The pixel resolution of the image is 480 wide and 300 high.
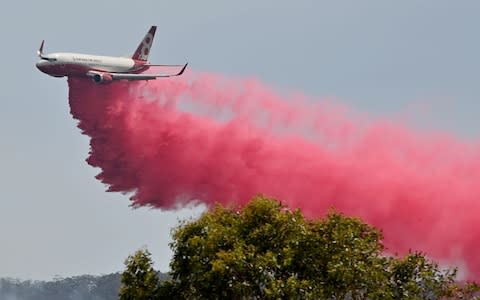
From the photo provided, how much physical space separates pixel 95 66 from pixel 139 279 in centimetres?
5564

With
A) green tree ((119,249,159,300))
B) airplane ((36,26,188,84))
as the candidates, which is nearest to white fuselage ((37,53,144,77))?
airplane ((36,26,188,84))

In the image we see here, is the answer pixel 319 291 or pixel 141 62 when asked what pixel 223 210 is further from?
A: pixel 141 62

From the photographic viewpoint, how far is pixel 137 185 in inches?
5172

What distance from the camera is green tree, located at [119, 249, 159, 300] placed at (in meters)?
90.2

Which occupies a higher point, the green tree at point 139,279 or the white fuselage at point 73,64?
the white fuselage at point 73,64

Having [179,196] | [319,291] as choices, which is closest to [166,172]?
[179,196]

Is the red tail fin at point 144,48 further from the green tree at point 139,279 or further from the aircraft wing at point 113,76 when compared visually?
the green tree at point 139,279

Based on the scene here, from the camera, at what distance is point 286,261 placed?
84.9 m

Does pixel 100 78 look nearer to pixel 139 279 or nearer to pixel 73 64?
pixel 73 64

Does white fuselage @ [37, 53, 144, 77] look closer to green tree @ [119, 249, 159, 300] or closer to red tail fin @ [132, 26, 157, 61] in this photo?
red tail fin @ [132, 26, 157, 61]

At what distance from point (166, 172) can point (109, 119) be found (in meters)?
9.62

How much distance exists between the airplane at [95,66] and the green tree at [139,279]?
5177 centimetres

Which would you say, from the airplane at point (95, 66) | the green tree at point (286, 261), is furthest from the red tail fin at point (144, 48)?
the green tree at point (286, 261)

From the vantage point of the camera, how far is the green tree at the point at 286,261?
84625 millimetres
